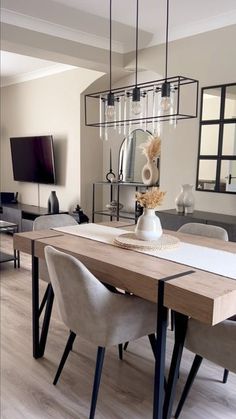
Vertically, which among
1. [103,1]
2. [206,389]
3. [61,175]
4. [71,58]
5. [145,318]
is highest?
[103,1]

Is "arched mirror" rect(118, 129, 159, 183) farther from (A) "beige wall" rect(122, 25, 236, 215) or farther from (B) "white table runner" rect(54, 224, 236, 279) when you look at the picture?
(B) "white table runner" rect(54, 224, 236, 279)

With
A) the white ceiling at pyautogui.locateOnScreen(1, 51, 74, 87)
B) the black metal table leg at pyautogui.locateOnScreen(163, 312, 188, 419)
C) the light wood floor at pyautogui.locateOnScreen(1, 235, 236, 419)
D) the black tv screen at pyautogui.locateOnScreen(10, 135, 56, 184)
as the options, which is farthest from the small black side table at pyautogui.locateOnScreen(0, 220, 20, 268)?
the black metal table leg at pyautogui.locateOnScreen(163, 312, 188, 419)

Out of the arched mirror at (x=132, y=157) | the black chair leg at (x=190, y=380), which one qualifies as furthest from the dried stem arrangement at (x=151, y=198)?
the arched mirror at (x=132, y=157)

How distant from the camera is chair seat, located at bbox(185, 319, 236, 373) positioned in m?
1.53

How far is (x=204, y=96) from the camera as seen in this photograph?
3.75 m

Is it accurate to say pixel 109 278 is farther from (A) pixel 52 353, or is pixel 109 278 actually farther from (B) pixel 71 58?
(B) pixel 71 58

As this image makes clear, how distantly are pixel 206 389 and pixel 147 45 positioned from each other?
12.0ft

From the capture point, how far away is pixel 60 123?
18.7 ft

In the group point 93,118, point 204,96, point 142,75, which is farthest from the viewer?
point 93,118

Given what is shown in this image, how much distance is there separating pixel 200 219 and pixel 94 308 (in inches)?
78.0

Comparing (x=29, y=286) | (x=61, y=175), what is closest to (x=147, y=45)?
(x=61, y=175)

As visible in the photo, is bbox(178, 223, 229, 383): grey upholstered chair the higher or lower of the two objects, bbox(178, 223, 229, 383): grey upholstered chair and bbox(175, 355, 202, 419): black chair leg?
the higher

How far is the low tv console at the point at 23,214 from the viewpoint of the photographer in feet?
18.6

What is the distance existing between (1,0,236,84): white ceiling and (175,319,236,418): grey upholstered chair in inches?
112
